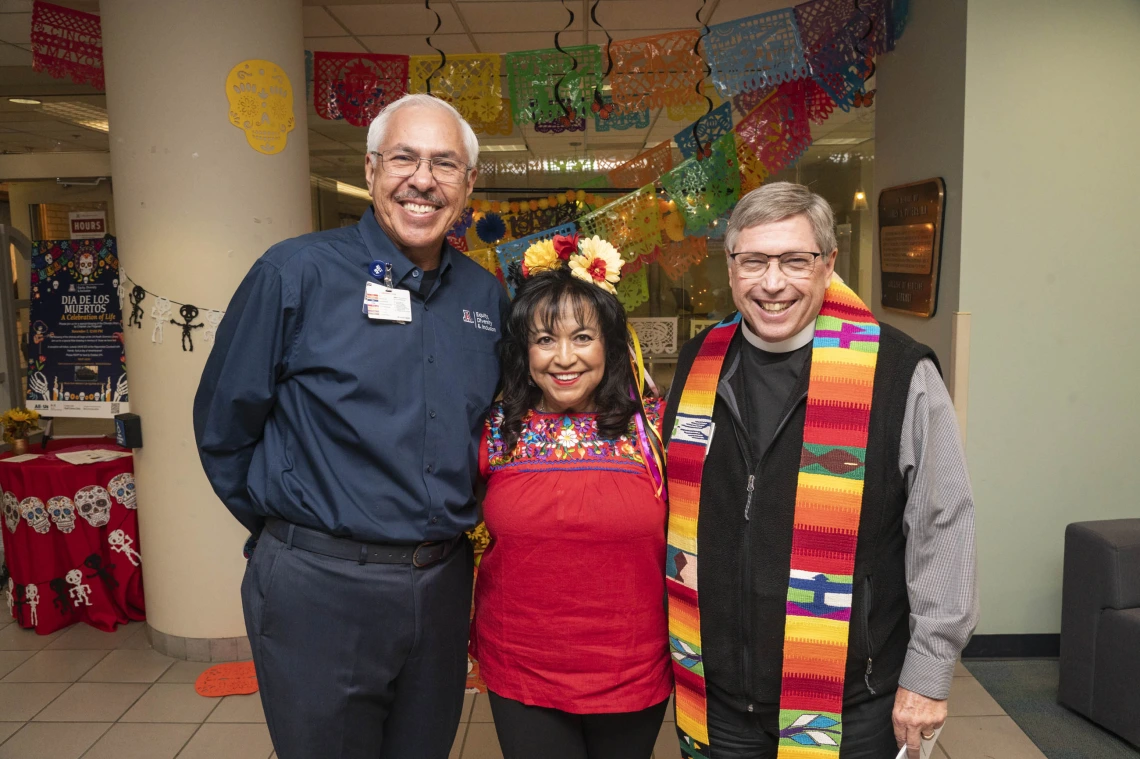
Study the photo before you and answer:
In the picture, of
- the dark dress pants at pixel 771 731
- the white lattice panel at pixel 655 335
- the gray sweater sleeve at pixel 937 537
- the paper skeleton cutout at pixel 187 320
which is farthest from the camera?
the white lattice panel at pixel 655 335

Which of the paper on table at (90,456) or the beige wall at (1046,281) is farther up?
the beige wall at (1046,281)

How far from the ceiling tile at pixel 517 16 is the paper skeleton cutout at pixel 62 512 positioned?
3.33 m

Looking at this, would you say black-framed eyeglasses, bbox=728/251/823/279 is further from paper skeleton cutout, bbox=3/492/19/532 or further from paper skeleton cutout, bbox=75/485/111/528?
paper skeleton cutout, bbox=3/492/19/532

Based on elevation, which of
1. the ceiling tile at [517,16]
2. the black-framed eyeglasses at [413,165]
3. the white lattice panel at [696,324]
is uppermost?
the ceiling tile at [517,16]

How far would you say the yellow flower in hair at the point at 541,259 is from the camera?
1.92 metres

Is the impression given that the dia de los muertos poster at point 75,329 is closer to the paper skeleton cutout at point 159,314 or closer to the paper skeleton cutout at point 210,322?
the paper skeleton cutout at point 159,314

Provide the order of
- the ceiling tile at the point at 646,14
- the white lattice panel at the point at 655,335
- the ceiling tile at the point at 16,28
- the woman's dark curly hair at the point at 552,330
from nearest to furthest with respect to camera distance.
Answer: the woman's dark curly hair at the point at 552,330 → the ceiling tile at the point at 16,28 → the ceiling tile at the point at 646,14 → the white lattice panel at the point at 655,335

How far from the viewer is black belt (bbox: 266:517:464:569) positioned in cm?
164

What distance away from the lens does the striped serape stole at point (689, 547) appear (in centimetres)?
164

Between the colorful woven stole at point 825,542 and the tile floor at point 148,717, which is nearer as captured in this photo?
the colorful woven stole at point 825,542

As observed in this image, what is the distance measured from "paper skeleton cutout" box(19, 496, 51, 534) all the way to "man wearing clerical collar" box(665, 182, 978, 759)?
3.54 meters

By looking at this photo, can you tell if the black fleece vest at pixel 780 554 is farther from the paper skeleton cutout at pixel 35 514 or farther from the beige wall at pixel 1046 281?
the paper skeleton cutout at pixel 35 514

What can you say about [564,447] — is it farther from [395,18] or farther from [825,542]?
[395,18]

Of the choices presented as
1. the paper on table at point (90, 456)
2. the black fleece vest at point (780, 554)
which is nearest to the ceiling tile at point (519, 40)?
the paper on table at point (90, 456)
